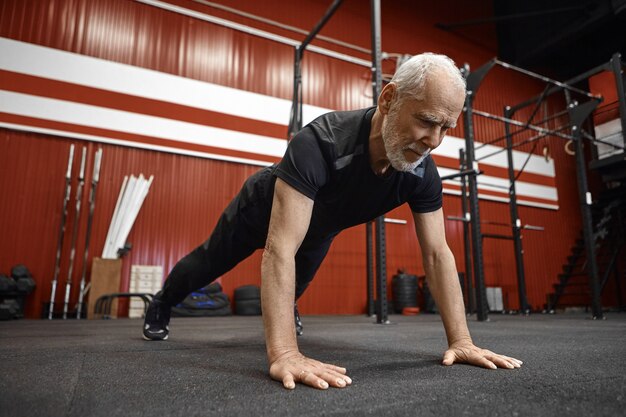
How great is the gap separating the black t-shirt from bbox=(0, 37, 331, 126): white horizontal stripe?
4.56 metres

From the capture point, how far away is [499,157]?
300 inches

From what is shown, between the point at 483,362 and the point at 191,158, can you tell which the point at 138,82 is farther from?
the point at 483,362

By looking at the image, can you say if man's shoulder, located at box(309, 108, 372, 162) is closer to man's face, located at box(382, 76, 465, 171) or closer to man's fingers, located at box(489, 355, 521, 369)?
man's face, located at box(382, 76, 465, 171)

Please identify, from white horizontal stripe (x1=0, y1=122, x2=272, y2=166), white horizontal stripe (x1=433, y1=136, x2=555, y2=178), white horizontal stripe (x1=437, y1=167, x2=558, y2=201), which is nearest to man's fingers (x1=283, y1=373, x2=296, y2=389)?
white horizontal stripe (x1=0, y1=122, x2=272, y2=166)

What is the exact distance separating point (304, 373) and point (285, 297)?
0.19 m

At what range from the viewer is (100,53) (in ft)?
16.7

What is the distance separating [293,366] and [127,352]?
84 cm

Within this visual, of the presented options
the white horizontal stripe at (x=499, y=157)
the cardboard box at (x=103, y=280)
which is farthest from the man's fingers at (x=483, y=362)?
the white horizontal stripe at (x=499, y=157)

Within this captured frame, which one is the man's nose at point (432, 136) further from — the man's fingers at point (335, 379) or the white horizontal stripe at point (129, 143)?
the white horizontal stripe at point (129, 143)

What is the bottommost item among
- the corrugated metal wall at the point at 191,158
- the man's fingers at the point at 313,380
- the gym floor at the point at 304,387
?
the gym floor at the point at 304,387

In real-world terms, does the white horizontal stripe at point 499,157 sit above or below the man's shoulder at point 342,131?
above

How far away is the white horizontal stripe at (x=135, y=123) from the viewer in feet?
15.0

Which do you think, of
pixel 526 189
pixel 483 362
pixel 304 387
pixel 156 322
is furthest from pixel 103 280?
pixel 526 189

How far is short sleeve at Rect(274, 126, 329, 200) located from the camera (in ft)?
3.61
